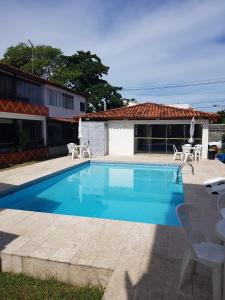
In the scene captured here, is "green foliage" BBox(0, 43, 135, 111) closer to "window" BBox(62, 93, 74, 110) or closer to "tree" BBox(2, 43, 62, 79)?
"tree" BBox(2, 43, 62, 79)

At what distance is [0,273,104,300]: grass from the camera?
155 inches

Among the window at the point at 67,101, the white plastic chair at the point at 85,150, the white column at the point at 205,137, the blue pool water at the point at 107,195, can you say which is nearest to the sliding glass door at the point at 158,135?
the white column at the point at 205,137

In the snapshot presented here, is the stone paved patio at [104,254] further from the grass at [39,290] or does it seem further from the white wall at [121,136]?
the white wall at [121,136]

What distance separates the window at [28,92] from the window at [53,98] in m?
1.19

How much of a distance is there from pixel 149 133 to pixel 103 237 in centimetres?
1891

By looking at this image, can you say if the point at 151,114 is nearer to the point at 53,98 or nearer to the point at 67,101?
the point at 53,98

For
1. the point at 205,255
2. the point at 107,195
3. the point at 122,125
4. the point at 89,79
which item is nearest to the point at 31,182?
the point at 107,195

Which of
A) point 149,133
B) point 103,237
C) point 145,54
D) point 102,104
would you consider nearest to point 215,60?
point 145,54

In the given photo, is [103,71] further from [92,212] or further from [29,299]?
[29,299]

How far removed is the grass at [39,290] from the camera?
3.93 m

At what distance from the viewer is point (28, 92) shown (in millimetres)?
18766

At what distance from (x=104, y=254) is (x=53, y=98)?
63.1 ft

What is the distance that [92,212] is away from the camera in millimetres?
8875

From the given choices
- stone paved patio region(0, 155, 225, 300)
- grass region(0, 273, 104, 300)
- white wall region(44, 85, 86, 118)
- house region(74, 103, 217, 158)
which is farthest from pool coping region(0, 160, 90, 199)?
white wall region(44, 85, 86, 118)
